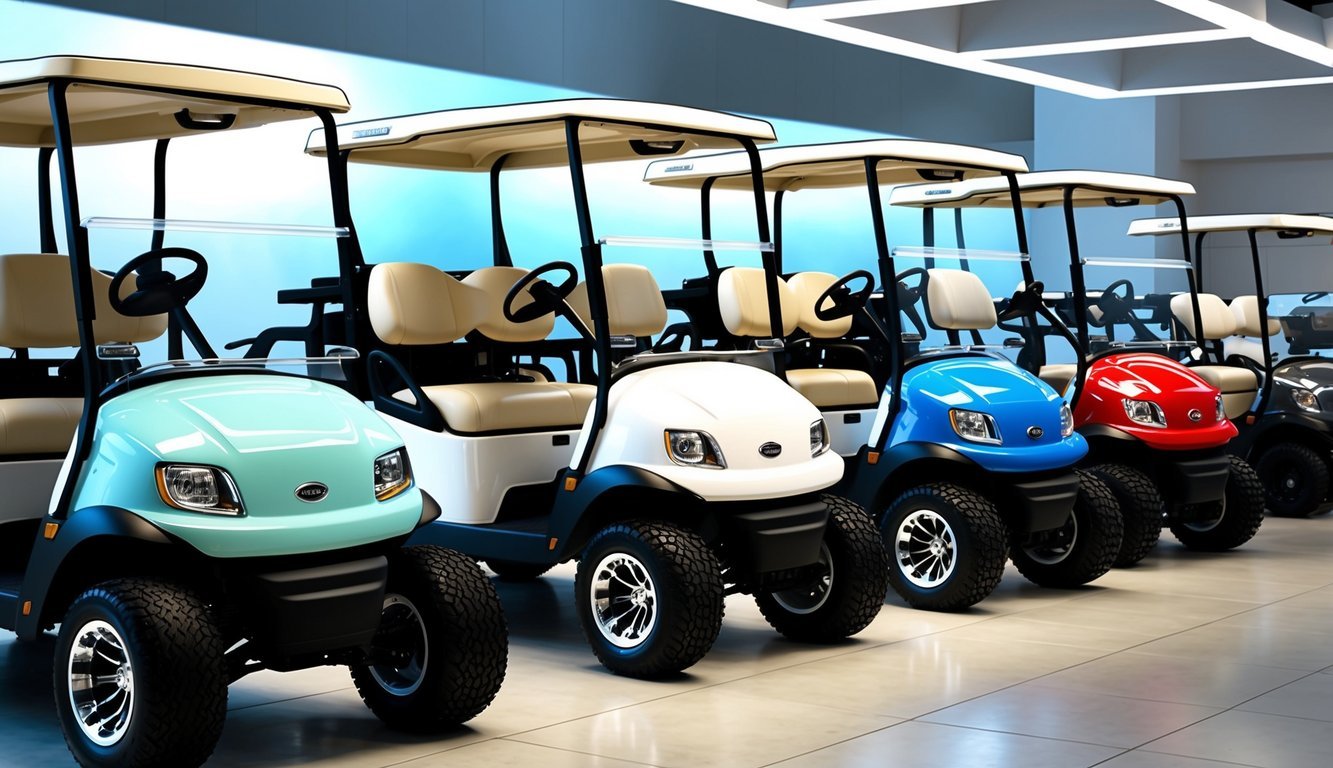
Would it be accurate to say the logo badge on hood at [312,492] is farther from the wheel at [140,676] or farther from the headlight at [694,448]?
the headlight at [694,448]

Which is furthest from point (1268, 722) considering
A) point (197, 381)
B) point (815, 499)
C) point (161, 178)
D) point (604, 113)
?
point (161, 178)

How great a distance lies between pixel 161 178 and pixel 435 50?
616 centimetres

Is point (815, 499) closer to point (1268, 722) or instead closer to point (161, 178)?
point (1268, 722)

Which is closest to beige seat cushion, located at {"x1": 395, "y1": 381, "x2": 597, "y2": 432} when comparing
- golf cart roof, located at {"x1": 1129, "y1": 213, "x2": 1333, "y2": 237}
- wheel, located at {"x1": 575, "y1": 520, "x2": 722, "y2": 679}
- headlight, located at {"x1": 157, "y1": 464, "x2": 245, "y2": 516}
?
wheel, located at {"x1": 575, "y1": 520, "x2": 722, "y2": 679}

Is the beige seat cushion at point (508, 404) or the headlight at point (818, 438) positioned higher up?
the beige seat cushion at point (508, 404)

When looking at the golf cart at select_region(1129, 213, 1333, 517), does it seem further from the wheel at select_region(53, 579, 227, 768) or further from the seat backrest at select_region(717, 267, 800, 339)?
the wheel at select_region(53, 579, 227, 768)

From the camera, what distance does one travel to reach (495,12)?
1210 centimetres

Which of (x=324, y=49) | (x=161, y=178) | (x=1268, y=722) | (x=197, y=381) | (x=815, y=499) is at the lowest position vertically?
(x=1268, y=722)

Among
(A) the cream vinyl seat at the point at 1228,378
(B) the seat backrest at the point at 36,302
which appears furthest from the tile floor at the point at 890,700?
(A) the cream vinyl seat at the point at 1228,378

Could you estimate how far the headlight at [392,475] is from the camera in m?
4.36

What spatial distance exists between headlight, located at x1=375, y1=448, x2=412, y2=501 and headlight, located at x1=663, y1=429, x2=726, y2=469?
1.19 metres

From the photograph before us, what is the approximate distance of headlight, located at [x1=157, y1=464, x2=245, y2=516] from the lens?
4.03 m

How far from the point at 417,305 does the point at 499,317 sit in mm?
440

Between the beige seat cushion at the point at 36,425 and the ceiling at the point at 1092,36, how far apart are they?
518cm
